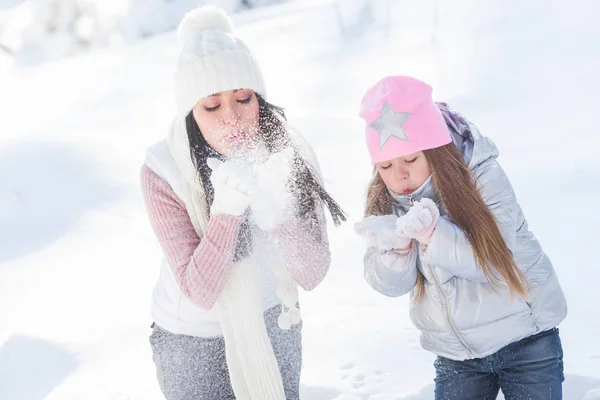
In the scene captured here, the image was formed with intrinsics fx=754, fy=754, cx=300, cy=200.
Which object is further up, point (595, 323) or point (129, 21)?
point (129, 21)

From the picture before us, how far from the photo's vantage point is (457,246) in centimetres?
193

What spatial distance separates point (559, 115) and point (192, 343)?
457cm

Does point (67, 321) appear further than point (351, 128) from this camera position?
No

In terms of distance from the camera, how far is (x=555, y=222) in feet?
13.4

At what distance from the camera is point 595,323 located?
3062 mm

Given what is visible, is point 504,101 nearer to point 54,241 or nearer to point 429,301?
point 54,241

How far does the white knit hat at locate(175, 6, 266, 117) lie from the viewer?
81.6 inches

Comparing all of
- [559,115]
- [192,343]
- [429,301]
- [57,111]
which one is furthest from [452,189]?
[57,111]

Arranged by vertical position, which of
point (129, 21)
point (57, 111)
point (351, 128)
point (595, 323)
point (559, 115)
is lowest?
point (595, 323)

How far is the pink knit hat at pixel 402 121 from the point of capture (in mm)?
1970

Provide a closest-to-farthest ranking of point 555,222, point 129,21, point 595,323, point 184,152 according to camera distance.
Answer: point 184,152 → point 595,323 → point 555,222 → point 129,21

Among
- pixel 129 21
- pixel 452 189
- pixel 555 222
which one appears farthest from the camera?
pixel 129 21

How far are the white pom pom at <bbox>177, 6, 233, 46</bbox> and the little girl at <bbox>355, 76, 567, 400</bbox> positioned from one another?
50 cm

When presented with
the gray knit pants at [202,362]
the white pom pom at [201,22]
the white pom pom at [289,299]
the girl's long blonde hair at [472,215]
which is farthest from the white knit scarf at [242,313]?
the girl's long blonde hair at [472,215]
